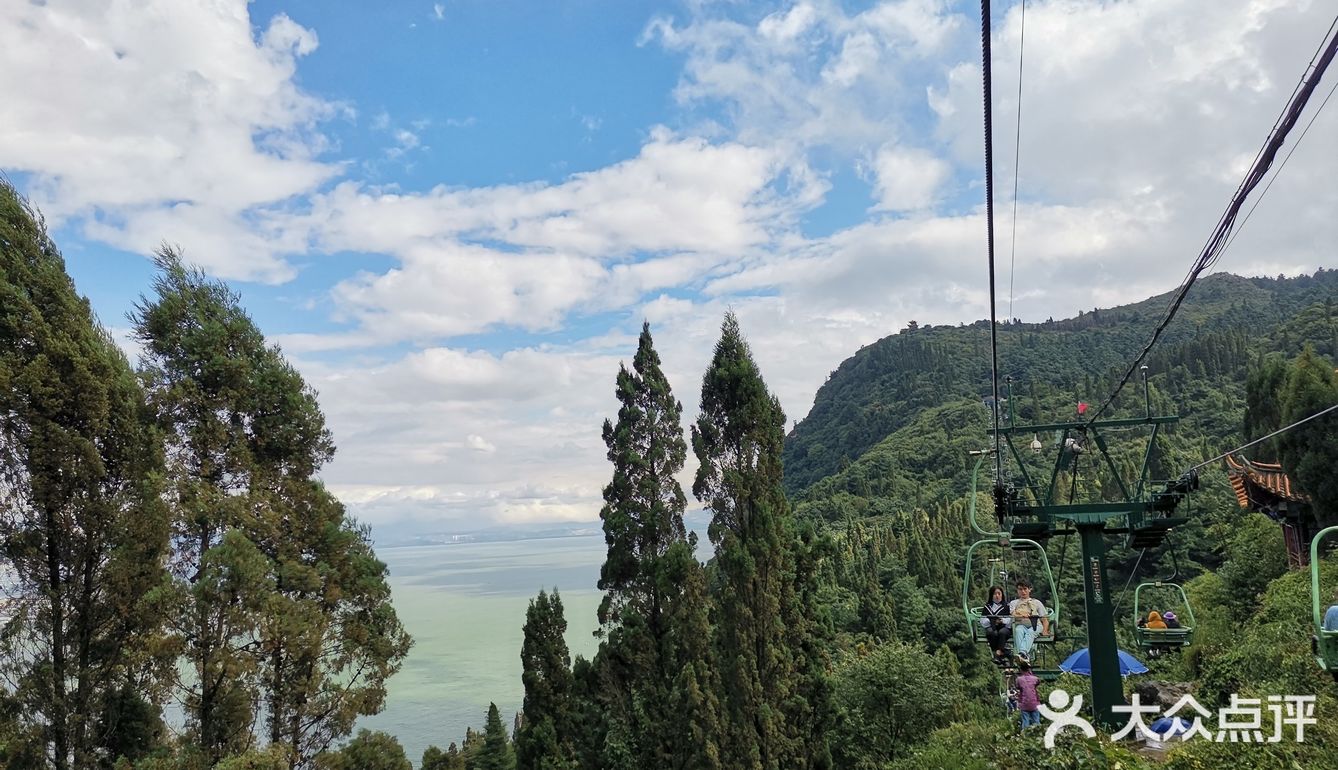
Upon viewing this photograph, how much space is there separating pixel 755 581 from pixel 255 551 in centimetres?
989

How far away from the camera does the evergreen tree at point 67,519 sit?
8.38 metres

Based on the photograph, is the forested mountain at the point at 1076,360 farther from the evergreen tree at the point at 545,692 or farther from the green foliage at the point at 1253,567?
the evergreen tree at the point at 545,692

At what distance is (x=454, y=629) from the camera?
101 m

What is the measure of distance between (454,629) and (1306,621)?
101253 millimetres

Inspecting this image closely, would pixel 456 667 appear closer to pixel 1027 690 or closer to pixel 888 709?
pixel 888 709

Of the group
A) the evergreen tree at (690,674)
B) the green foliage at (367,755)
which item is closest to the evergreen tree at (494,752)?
the evergreen tree at (690,674)

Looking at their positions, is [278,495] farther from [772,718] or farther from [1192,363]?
[1192,363]

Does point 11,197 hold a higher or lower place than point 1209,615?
higher

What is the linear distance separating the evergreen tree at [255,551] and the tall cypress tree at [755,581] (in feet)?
23.5

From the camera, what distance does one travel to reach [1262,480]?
2183 centimetres

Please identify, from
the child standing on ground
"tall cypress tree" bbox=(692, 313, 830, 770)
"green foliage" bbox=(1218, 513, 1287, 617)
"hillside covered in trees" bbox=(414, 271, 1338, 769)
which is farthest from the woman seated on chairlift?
"green foliage" bbox=(1218, 513, 1287, 617)

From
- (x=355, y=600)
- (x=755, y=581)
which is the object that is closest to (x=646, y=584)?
(x=755, y=581)

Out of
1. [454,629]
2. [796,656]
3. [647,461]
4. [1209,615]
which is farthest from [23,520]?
[454,629]

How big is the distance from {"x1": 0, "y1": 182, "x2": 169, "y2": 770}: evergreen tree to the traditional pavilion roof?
2265cm
